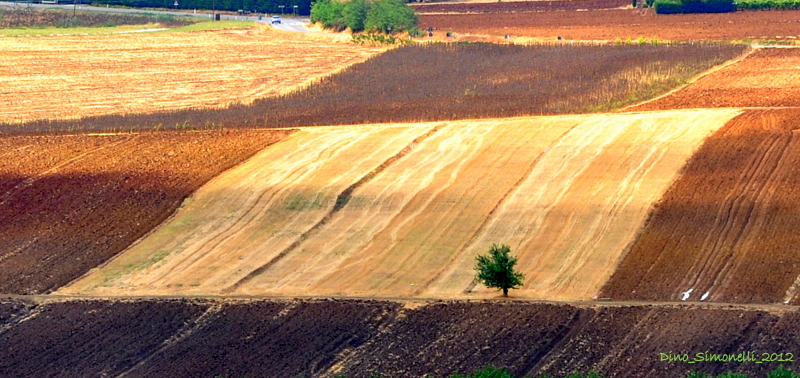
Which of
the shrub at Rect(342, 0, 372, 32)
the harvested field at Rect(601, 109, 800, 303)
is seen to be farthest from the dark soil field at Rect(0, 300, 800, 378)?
the shrub at Rect(342, 0, 372, 32)

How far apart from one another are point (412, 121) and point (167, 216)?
14.3m

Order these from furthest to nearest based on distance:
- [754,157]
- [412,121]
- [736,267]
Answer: [412,121], [754,157], [736,267]

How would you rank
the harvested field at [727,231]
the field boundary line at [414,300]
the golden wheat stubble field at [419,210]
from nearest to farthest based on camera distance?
the field boundary line at [414,300] < the harvested field at [727,231] < the golden wheat stubble field at [419,210]

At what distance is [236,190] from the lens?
40.1 meters

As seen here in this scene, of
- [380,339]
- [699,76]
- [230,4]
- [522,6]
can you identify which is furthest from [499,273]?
[230,4]

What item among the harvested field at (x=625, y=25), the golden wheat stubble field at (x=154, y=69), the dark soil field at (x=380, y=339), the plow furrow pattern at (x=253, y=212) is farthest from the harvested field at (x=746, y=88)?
the dark soil field at (x=380, y=339)

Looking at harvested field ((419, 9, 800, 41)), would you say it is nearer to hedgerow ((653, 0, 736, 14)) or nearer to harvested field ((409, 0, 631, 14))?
hedgerow ((653, 0, 736, 14))

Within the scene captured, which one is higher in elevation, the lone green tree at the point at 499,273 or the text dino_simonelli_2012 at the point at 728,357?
the text dino_simonelli_2012 at the point at 728,357

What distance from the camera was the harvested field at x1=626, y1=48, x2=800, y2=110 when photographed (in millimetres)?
49969

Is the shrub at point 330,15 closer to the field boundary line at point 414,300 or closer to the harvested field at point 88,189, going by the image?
the harvested field at point 88,189

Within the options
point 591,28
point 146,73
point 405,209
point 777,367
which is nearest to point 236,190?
point 405,209

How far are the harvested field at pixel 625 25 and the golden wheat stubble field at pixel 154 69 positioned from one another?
12.2m

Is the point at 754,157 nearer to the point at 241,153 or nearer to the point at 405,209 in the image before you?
the point at 405,209

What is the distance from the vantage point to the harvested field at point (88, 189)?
3400 cm
